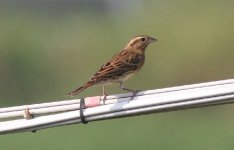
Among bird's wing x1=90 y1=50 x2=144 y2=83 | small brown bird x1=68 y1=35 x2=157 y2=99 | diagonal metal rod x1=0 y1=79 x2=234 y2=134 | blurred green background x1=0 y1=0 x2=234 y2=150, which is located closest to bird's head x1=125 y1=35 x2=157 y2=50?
small brown bird x1=68 y1=35 x2=157 y2=99

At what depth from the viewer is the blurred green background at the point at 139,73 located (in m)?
18.0

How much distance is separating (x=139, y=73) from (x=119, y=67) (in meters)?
15.6

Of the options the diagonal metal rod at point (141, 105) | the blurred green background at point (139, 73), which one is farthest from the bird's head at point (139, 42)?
the blurred green background at point (139, 73)

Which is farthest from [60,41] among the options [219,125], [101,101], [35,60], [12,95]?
[101,101]

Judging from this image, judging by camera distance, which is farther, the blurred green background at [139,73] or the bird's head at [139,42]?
the blurred green background at [139,73]

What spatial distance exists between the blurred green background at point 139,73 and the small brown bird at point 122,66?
842 centimetres

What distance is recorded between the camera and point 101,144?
688 inches

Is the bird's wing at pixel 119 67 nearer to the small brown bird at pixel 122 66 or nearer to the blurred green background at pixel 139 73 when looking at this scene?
the small brown bird at pixel 122 66

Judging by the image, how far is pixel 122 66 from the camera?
7844 mm

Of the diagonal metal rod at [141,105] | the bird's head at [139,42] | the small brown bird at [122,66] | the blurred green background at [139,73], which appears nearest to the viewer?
the diagonal metal rod at [141,105]

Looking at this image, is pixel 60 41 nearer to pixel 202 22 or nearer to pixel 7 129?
pixel 202 22

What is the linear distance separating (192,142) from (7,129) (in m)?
12.3

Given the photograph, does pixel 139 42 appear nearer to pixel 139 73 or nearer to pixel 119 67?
pixel 119 67

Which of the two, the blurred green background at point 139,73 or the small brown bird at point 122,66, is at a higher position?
the blurred green background at point 139,73
